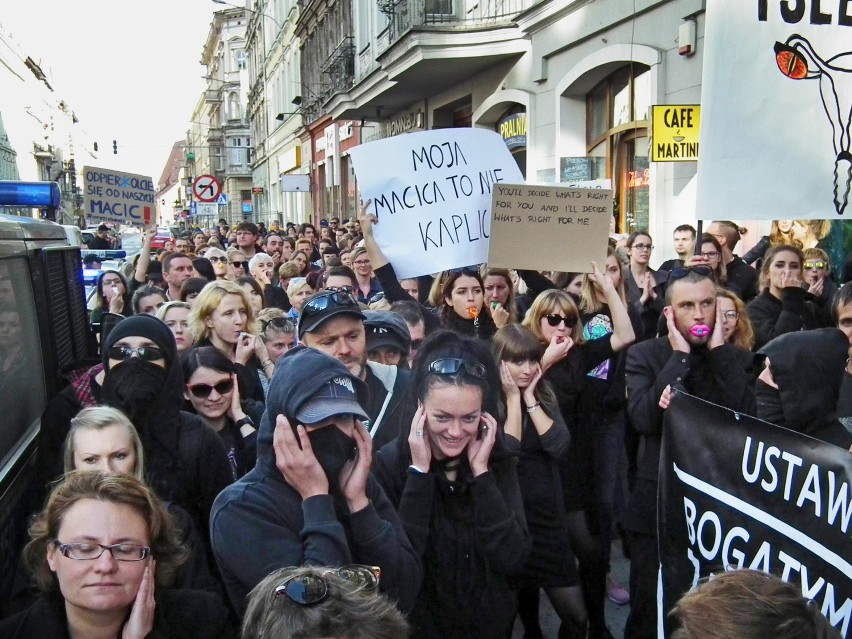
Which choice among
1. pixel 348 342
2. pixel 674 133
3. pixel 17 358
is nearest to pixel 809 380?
pixel 348 342

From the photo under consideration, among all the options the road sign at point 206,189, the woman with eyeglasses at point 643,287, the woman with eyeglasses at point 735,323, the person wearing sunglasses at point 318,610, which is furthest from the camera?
the road sign at point 206,189

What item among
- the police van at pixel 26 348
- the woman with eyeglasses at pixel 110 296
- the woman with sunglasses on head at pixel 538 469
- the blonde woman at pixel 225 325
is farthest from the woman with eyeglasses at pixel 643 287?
the woman with eyeglasses at pixel 110 296

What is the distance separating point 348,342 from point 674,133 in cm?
660

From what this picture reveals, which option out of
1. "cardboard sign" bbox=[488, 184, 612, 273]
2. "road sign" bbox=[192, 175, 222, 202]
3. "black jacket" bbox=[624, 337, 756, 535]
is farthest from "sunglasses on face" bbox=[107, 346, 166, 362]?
"road sign" bbox=[192, 175, 222, 202]

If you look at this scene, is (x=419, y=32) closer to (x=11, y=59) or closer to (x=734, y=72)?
(x=734, y=72)

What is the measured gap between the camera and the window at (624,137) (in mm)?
12367

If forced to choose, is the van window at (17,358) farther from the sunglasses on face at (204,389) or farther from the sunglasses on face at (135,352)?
the sunglasses on face at (204,389)

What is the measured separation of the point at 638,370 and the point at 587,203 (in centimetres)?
161

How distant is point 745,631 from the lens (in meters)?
1.80

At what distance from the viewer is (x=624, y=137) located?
13062mm

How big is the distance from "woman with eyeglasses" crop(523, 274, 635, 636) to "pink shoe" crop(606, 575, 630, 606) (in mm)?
583

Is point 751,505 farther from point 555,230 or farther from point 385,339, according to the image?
point 555,230

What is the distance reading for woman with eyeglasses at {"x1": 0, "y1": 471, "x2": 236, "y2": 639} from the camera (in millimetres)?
2209

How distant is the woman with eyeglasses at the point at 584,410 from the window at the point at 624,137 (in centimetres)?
778
